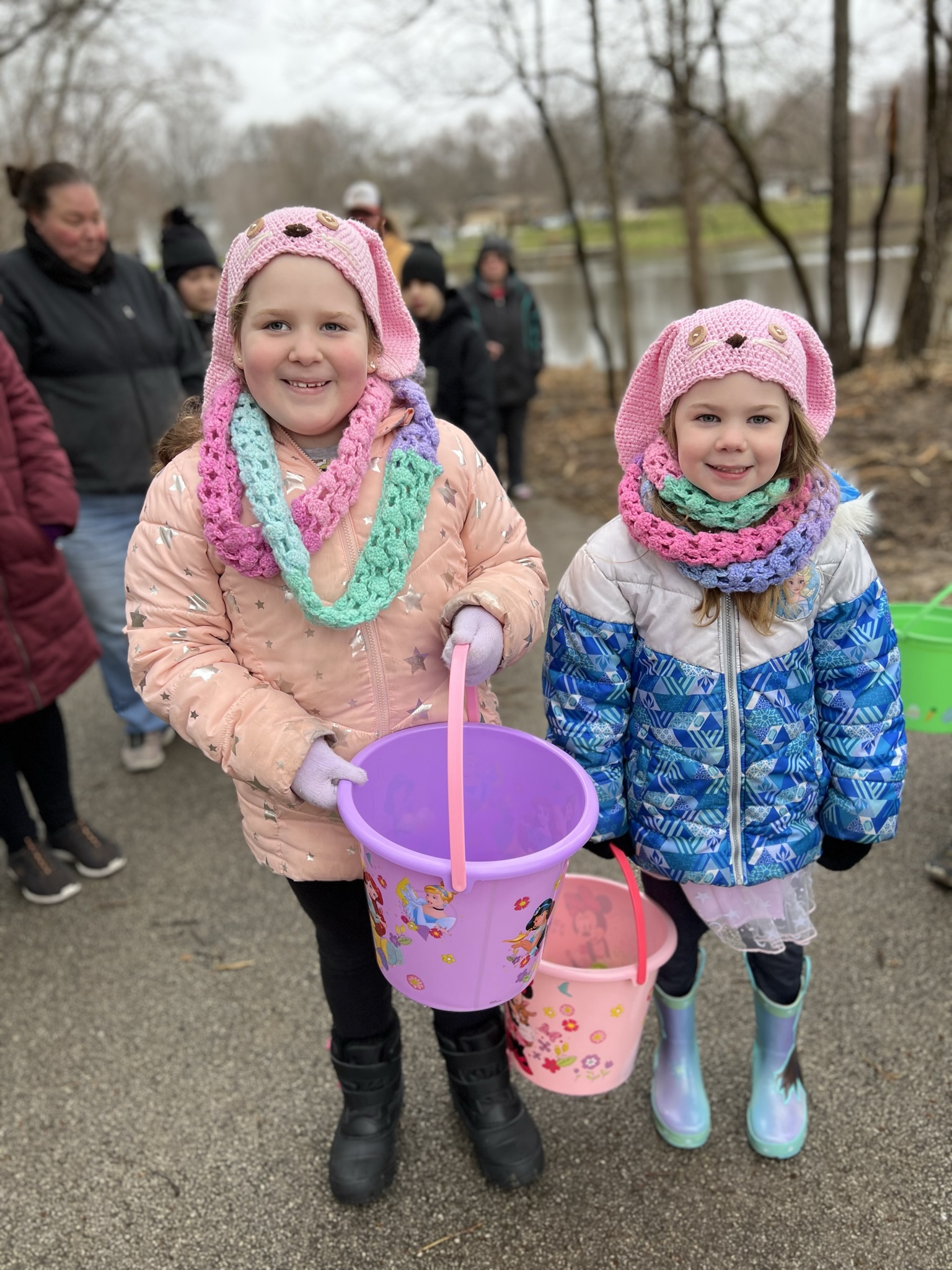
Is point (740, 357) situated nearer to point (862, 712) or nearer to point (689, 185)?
point (862, 712)

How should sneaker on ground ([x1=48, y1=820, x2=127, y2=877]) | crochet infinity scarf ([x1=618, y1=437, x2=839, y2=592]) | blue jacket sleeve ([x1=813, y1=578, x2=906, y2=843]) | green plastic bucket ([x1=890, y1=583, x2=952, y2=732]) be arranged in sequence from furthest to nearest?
sneaker on ground ([x1=48, y1=820, x2=127, y2=877])
green plastic bucket ([x1=890, y1=583, x2=952, y2=732])
blue jacket sleeve ([x1=813, y1=578, x2=906, y2=843])
crochet infinity scarf ([x1=618, y1=437, x2=839, y2=592])

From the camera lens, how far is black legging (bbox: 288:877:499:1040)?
1.86 metres

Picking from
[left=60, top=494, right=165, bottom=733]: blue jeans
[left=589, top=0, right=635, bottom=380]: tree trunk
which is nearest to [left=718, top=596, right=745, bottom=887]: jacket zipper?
[left=60, top=494, right=165, bottom=733]: blue jeans

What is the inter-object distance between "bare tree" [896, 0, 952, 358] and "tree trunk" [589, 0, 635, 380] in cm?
238

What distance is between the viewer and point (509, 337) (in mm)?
7051

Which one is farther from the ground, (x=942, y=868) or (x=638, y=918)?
(x=638, y=918)

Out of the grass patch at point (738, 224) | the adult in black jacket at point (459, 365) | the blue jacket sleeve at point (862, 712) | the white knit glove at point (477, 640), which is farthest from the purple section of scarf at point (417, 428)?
the grass patch at point (738, 224)

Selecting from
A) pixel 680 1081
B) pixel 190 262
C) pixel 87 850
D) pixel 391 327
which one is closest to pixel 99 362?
pixel 190 262

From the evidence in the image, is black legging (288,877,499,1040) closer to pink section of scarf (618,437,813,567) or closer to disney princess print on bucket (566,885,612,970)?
disney princess print on bucket (566,885,612,970)

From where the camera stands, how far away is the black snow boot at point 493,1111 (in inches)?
77.5

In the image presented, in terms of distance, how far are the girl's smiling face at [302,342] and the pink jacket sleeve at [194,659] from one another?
22 cm

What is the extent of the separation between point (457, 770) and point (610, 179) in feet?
26.2

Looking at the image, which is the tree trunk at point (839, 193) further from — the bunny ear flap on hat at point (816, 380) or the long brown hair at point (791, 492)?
the long brown hair at point (791, 492)

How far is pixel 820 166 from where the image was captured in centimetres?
1170
